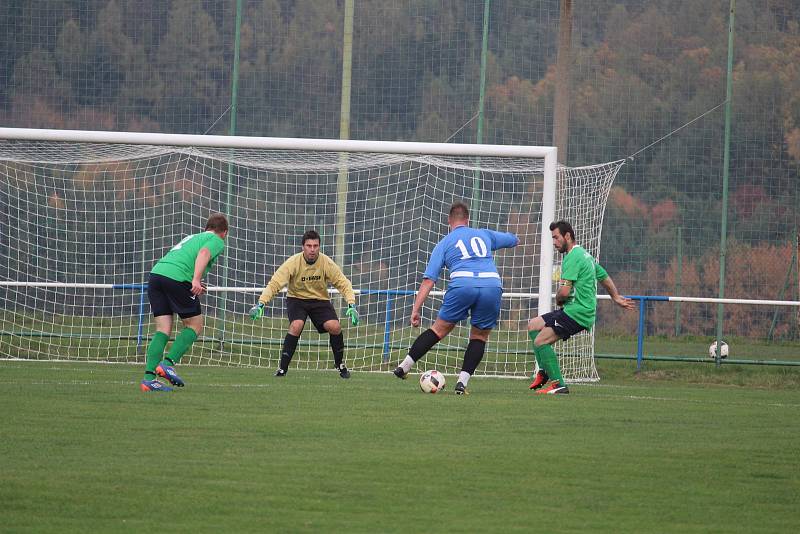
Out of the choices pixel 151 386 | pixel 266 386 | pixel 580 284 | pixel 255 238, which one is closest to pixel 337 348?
pixel 266 386

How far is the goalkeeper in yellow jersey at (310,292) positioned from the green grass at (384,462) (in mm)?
2470

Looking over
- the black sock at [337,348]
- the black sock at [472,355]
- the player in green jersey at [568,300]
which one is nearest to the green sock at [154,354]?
the black sock at [472,355]

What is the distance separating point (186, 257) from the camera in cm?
1201

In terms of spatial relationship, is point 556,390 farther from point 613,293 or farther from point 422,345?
point 422,345

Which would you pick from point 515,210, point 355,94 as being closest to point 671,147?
point 515,210

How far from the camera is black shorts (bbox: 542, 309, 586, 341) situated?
499 inches

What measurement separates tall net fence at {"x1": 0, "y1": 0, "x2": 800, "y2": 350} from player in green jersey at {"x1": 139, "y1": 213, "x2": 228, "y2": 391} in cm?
959

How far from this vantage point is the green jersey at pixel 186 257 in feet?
39.1

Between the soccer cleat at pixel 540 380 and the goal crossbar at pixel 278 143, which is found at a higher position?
the goal crossbar at pixel 278 143

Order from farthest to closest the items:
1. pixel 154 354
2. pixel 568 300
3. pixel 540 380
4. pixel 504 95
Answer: pixel 504 95
pixel 540 380
pixel 568 300
pixel 154 354

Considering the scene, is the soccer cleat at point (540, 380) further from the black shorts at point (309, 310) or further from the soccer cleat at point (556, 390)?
the black shorts at point (309, 310)

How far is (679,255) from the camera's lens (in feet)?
70.9

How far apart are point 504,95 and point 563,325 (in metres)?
9.81

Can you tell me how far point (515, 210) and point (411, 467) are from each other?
44.5ft
